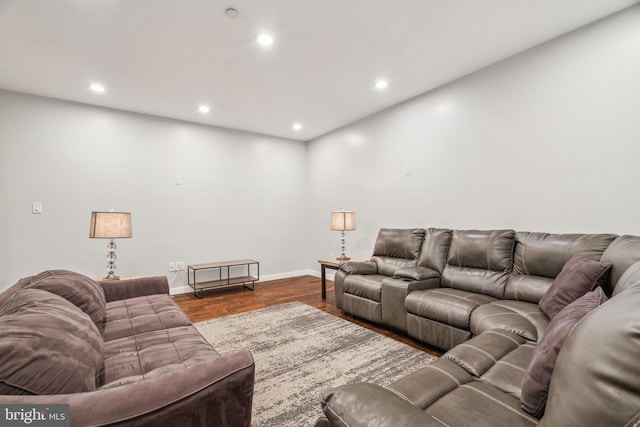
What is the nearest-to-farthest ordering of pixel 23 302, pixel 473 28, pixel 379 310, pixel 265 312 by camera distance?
pixel 23 302 < pixel 473 28 < pixel 379 310 < pixel 265 312

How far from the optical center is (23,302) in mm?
1180

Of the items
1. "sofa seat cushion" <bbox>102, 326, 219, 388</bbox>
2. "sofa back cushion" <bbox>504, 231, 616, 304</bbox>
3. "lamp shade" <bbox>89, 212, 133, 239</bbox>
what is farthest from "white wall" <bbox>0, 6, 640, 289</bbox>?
"sofa seat cushion" <bbox>102, 326, 219, 388</bbox>

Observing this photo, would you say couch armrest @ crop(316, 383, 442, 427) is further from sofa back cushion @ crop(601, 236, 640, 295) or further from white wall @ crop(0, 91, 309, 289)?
white wall @ crop(0, 91, 309, 289)

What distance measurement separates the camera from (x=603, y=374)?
53 cm

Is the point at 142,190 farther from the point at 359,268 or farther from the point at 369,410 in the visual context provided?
the point at 369,410

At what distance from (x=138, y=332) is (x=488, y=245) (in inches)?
112

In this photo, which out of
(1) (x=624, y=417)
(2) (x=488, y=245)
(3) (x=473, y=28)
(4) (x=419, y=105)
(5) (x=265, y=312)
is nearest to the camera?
(1) (x=624, y=417)

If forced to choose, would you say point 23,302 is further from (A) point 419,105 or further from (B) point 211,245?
(A) point 419,105

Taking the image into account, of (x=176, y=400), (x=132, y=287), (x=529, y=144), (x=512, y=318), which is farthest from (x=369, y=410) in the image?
(x=529, y=144)

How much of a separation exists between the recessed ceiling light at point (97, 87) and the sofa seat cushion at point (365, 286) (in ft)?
11.7

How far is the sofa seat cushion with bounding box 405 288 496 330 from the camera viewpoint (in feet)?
7.17

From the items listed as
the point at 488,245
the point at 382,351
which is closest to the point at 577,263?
the point at 488,245

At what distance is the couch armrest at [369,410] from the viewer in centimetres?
79

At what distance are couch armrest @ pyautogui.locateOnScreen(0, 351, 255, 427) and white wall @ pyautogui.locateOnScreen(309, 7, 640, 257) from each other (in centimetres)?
291
